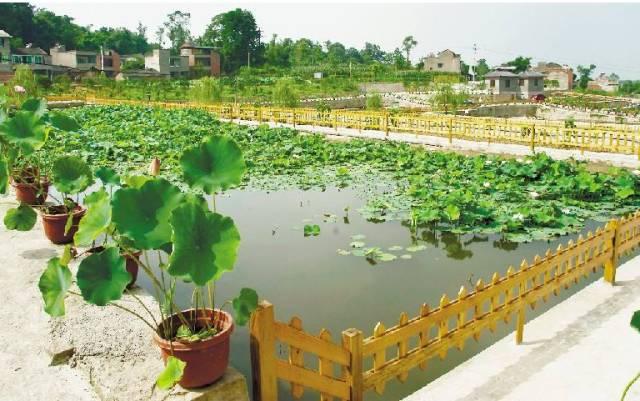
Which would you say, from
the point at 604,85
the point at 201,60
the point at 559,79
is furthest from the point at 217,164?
the point at 604,85

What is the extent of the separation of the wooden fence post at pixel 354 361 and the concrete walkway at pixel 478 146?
10550mm

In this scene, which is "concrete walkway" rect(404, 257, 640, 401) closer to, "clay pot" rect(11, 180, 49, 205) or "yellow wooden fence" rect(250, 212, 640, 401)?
"yellow wooden fence" rect(250, 212, 640, 401)

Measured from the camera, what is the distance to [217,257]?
2344 mm

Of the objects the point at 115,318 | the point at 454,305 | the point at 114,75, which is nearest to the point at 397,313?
the point at 454,305

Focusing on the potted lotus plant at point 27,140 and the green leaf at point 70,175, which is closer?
the green leaf at point 70,175

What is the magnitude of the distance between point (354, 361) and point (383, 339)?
0.77ft

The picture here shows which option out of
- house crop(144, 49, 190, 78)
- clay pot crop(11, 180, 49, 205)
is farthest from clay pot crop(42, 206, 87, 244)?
house crop(144, 49, 190, 78)

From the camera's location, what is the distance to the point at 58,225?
17.2 ft

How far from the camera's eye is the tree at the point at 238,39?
69750 mm

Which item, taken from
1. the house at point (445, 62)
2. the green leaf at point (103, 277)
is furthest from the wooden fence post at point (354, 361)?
the house at point (445, 62)

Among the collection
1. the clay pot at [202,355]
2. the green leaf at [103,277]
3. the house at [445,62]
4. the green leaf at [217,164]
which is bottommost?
the clay pot at [202,355]

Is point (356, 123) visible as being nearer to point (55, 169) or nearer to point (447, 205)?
point (447, 205)

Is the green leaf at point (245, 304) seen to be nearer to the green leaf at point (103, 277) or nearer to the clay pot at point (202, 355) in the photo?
the clay pot at point (202, 355)

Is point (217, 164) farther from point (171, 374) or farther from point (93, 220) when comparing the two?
point (171, 374)
